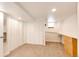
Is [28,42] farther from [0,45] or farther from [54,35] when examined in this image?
[0,45]

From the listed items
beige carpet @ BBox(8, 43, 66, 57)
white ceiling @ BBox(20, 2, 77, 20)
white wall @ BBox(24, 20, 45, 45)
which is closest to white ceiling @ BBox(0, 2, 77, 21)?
white ceiling @ BBox(20, 2, 77, 20)

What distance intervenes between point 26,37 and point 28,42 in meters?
0.45

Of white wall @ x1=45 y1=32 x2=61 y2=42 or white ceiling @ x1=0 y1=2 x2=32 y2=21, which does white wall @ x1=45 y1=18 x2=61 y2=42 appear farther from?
white ceiling @ x1=0 y1=2 x2=32 y2=21

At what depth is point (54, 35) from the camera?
1290 centimetres

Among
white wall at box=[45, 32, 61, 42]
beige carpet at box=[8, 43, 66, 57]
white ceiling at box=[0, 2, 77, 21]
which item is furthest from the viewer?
white wall at box=[45, 32, 61, 42]

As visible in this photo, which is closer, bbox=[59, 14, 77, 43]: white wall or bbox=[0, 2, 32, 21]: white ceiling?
bbox=[0, 2, 32, 21]: white ceiling

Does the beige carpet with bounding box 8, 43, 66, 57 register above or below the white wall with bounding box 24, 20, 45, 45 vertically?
below

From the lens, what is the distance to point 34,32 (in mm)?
10195

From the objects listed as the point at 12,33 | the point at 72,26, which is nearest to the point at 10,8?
the point at 12,33

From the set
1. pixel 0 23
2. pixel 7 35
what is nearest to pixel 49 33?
pixel 7 35

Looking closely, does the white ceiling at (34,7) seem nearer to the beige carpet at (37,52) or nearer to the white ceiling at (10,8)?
the white ceiling at (10,8)

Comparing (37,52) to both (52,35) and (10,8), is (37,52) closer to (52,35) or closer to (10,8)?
(10,8)

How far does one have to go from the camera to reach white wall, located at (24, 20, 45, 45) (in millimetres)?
9597

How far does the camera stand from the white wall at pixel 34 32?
9597 mm
